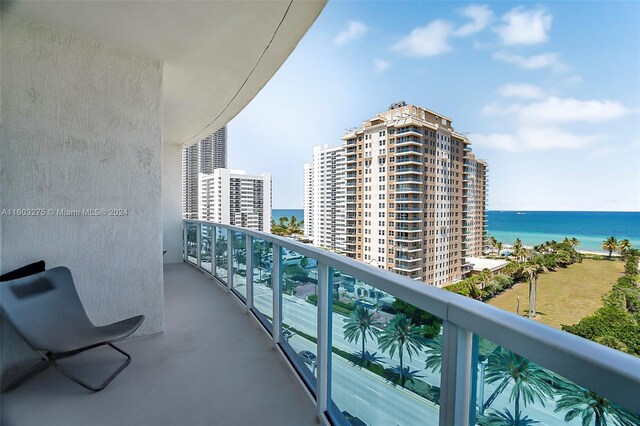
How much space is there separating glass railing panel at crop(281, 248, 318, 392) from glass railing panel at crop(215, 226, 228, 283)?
7.55 ft

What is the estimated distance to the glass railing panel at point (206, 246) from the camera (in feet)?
18.0

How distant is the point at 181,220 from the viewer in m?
7.08

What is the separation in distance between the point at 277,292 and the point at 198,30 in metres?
2.55

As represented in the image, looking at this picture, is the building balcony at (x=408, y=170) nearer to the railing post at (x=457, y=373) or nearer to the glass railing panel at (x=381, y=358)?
the glass railing panel at (x=381, y=358)

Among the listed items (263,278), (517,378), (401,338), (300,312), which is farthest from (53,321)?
(517,378)

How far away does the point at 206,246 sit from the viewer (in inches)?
225

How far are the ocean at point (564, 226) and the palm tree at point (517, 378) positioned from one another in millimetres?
48611

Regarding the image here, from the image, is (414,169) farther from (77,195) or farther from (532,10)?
(77,195)

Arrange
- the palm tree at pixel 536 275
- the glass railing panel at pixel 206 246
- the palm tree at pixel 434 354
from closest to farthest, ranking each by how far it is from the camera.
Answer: the palm tree at pixel 434 354 → the glass railing panel at pixel 206 246 → the palm tree at pixel 536 275

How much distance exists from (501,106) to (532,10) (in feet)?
43.2

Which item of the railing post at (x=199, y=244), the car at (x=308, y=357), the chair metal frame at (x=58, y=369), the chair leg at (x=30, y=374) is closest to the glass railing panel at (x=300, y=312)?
the car at (x=308, y=357)

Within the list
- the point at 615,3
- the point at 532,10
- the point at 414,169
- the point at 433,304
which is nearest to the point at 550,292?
the point at 414,169

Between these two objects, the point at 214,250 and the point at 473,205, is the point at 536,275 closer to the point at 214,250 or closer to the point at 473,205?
the point at 473,205

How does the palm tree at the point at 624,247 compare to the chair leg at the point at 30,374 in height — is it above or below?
below
